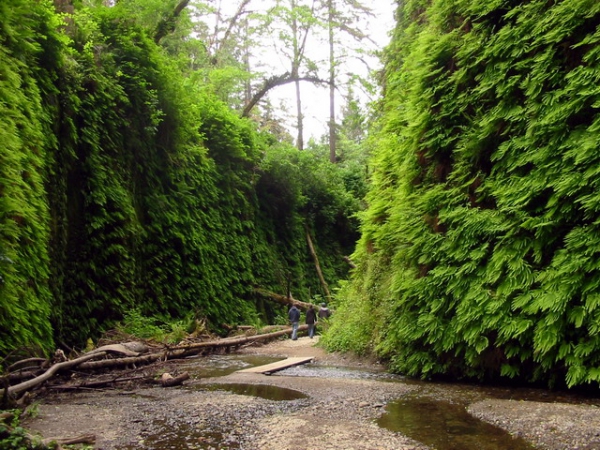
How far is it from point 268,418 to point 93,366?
4239mm

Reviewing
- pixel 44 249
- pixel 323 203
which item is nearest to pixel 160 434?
pixel 44 249

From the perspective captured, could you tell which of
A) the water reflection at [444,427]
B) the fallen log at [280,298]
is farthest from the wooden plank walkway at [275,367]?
the fallen log at [280,298]

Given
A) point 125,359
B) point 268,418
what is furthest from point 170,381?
point 268,418

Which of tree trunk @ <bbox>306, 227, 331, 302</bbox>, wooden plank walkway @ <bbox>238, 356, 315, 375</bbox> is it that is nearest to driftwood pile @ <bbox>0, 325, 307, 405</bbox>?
wooden plank walkway @ <bbox>238, 356, 315, 375</bbox>

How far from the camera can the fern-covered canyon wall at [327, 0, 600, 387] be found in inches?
239

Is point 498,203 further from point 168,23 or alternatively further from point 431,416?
point 168,23

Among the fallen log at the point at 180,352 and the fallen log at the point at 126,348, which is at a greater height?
the fallen log at the point at 126,348

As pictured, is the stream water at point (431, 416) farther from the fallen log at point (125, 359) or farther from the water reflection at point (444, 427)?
the fallen log at point (125, 359)

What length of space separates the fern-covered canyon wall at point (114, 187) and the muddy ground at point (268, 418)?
2452mm

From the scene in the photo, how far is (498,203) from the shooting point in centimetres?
721

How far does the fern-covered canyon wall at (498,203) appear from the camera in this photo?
606 centimetres

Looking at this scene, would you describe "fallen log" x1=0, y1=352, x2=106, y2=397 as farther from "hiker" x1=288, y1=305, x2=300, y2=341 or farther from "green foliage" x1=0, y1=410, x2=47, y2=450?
"hiker" x1=288, y1=305, x2=300, y2=341

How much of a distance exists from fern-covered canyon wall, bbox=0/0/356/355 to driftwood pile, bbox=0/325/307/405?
63cm

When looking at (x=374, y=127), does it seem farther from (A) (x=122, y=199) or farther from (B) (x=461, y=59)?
(A) (x=122, y=199)
